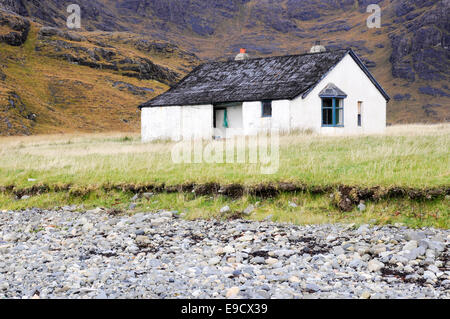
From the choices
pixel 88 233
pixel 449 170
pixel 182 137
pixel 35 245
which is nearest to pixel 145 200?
pixel 88 233

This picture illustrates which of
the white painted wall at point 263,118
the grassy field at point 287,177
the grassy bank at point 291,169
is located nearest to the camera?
the grassy field at point 287,177

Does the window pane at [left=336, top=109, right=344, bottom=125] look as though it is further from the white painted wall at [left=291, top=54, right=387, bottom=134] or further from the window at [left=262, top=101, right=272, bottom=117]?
the window at [left=262, top=101, right=272, bottom=117]

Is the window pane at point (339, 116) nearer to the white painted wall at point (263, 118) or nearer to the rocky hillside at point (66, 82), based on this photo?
the white painted wall at point (263, 118)

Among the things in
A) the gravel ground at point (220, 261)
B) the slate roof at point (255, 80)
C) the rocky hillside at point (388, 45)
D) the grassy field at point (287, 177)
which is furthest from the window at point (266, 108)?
the rocky hillside at point (388, 45)

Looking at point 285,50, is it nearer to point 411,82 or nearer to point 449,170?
point 411,82

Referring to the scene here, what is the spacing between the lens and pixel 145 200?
12633 mm

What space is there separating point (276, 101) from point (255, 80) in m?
3.67

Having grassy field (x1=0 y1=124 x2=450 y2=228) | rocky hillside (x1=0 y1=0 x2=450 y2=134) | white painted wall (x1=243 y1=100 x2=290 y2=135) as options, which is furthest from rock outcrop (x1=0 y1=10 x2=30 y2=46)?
grassy field (x1=0 y1=124 x2=450 y2=228)

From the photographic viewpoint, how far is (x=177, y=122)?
3241 cm

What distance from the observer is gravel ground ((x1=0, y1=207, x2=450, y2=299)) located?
662 centimetres

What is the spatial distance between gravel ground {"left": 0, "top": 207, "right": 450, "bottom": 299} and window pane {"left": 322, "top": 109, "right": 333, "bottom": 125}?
20.6 metres

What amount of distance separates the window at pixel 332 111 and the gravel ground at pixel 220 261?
19780mm

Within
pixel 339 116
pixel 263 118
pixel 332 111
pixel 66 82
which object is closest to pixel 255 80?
pixel 263 118

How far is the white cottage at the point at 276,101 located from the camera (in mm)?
28234
